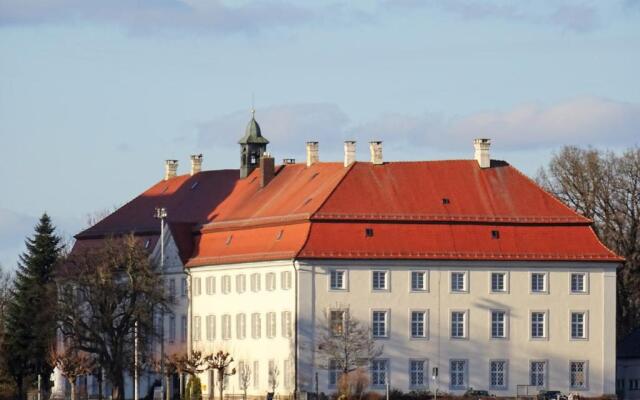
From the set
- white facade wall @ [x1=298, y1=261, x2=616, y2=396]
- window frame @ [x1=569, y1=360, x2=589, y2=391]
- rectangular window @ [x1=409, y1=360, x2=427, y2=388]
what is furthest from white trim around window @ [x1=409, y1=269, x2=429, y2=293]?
window frame @ [x1=569, y1=360, x2=589, y2=391]

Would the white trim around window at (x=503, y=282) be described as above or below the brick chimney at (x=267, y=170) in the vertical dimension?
below

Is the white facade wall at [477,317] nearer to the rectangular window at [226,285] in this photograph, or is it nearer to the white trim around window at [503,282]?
the white trim around window at [503,282]

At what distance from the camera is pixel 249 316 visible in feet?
461

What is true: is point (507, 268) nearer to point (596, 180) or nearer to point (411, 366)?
point (411, 366)

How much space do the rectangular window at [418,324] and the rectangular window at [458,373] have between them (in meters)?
2.37

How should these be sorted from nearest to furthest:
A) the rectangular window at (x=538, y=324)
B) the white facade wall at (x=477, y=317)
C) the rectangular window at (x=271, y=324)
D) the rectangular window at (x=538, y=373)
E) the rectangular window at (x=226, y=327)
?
the white facade wall at (x=477, y=317) → the rectangular window at (x=538, y=373) → the rectangular window at (x=538, y=324) → the rectangular window at (x=271, y=324) → the rectangular window at (x=226, y=327)

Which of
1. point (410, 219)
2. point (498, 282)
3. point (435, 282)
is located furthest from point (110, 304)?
point (498, 282)

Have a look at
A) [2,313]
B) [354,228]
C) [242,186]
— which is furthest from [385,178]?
[2,313]

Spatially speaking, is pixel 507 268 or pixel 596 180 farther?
pixel 596 180

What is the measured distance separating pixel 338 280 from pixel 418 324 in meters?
5.36

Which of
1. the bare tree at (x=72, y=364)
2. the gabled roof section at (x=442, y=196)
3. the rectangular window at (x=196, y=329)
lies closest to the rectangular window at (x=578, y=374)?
the gabled roof section at (x=442, y=196)

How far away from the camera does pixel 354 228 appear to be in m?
135

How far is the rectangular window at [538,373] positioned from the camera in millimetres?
135750

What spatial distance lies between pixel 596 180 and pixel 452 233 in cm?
2534
